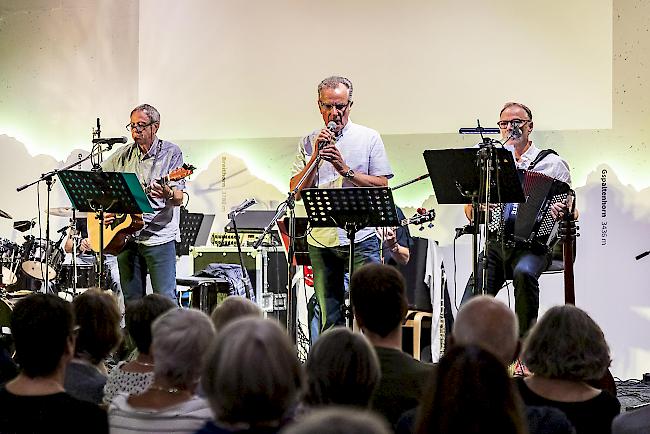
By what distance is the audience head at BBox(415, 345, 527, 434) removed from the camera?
6.01 feet

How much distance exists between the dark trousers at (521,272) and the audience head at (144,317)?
131 inches

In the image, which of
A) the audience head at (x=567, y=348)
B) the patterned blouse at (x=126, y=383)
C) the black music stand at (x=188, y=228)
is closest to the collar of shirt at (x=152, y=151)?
the black music stand at (x=188, y=228)

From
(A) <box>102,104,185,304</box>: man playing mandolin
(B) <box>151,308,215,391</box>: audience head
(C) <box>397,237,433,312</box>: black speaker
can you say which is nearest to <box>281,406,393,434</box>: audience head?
(B) <box>151,308,215,391</box>: audience head

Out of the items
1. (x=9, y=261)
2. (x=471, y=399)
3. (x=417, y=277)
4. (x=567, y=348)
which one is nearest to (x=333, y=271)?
(x=417, y=277)

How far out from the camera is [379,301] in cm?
374

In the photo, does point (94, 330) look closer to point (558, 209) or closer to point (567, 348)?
point (567, 348)

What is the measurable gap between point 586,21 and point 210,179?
11.4 ft

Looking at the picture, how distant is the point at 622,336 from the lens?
780cm

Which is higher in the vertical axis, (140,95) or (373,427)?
(140,95)

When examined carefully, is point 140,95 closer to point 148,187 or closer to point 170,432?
point 148,187

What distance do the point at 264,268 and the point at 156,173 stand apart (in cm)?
161

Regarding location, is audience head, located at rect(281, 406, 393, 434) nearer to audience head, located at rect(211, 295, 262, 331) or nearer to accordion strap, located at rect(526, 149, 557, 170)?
audience head, located at rect(211, 295, 262, 331)

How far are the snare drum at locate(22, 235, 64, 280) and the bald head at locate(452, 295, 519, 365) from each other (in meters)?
5.73

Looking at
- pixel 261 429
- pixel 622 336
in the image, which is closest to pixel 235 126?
pixel 622 336
